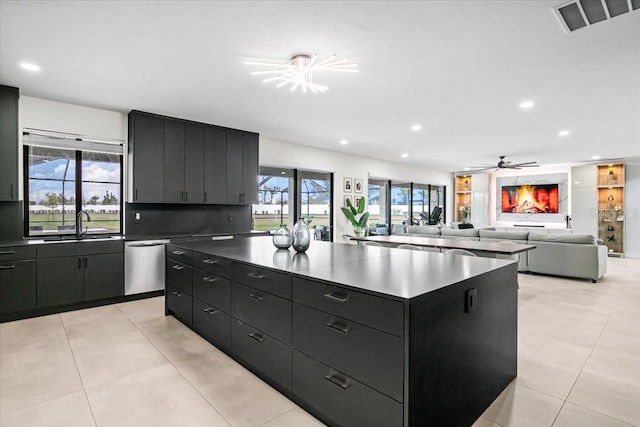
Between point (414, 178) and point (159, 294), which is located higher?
point (414, 178)

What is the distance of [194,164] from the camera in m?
5.21

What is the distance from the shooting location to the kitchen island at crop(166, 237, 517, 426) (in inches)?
58.3

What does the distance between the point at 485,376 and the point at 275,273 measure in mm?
1404

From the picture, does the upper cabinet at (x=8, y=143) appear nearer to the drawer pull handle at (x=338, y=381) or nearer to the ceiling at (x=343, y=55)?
the ceiling at (x=343, y=55)

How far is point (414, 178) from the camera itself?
1016 centimetres

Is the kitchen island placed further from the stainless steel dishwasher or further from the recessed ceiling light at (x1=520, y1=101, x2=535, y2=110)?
the recessed ceiling light at (x1=520, y1=101, x2=535, y2=110)

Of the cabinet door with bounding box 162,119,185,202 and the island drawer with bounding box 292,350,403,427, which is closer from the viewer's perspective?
the island drawer with bounding box 292,350,403,427

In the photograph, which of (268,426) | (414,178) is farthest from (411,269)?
(414,178)

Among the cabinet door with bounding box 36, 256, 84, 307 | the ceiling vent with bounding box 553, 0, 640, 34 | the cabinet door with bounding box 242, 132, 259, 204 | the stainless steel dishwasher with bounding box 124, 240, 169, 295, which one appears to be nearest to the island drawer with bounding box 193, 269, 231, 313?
the stainless steel dishwasher with bounding box 124, 240, 169, 295

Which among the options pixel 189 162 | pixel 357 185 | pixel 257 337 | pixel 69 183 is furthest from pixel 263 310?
pixel 357 185

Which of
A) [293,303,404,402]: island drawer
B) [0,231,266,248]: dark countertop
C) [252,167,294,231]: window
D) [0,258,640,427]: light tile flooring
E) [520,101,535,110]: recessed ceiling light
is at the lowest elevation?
[0,258,640,427]: light tile flooring

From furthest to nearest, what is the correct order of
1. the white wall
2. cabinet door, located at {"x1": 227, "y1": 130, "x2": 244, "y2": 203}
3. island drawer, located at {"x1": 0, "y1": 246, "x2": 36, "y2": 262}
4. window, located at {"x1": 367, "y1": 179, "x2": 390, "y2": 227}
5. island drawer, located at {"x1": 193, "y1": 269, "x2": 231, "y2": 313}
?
window, located at {"x1": 367, "y1": 179, "x2": 390, "y2": 227}, the white wall, cabinet door, located at {"x1": 227, "y1": 130, "x2": 244, "y2": 203}, island drawer, located at {"x1": 0, "y1": 246, "x2": 36, "y2": 262}, island drawer, located at {"x1": 193, "y1": 269, "x2": 231, "y2": 313}

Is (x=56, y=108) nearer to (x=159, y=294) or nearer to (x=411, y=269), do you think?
(x=159, y=294)

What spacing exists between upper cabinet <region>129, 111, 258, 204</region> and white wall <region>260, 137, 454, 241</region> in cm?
60
